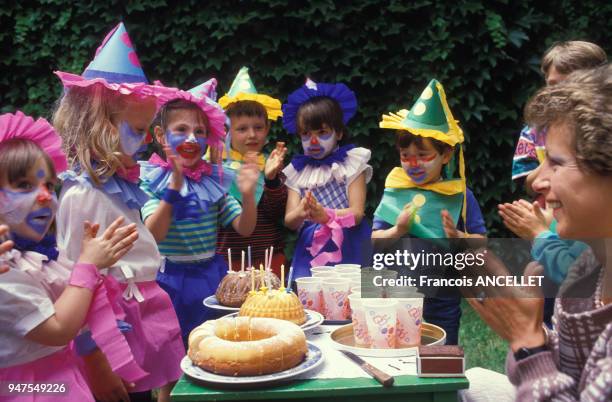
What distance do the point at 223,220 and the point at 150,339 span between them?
100 centimetres

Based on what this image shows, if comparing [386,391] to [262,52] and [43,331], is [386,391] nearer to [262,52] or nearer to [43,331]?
[43,331]

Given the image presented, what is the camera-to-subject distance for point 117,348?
2197 mm

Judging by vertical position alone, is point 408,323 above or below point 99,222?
below

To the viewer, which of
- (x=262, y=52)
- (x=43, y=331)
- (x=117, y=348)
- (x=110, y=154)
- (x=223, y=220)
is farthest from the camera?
(x=262, y=52)

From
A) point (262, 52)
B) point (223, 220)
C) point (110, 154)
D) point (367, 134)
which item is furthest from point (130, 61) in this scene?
point (367, 134)

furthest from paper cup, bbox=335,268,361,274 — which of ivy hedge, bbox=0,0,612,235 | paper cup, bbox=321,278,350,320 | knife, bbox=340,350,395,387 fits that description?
ivy hedge, bbox=0,0,612,235

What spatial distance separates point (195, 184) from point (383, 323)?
1.57 m

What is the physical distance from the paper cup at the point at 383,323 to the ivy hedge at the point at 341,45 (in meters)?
3.57

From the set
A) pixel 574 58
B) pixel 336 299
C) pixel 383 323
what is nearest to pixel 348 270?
pixel 336 299

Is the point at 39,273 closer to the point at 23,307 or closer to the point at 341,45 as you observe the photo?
the point at 23,307

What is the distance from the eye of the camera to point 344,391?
5.71 ft

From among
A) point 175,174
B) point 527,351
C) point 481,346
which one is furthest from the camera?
point 481,346

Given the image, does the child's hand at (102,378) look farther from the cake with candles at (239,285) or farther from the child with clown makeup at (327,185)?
the child with clown makeup at (327,185)

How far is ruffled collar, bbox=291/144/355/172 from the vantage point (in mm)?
3762
